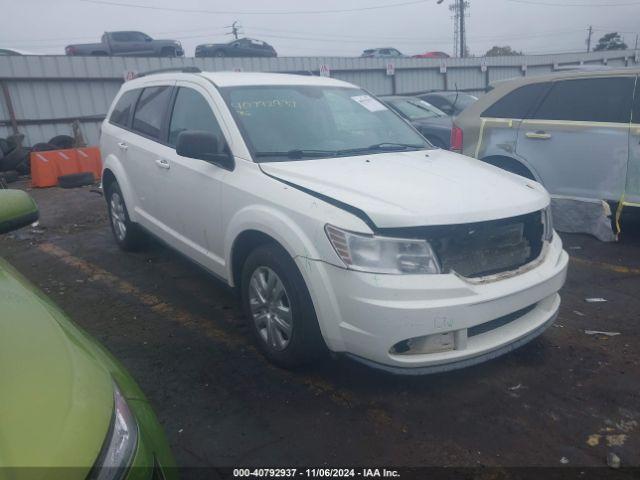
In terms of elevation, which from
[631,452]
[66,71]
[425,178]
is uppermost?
[66,71]

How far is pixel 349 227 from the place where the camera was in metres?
2.75

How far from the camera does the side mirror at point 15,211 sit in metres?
2.56

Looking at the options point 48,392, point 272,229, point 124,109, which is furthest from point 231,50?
point 48,392

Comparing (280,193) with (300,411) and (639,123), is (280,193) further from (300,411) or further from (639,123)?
(639,123)

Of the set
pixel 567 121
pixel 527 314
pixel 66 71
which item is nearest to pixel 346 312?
pixel 527 314

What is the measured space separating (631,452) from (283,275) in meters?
1.96

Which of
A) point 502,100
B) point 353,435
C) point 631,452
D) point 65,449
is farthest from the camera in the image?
point 502,100

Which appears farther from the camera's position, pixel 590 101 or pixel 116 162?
pixel 590 101

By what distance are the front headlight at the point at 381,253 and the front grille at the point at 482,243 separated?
6 cm

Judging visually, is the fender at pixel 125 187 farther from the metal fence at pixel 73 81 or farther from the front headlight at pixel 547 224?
the metal fence at pixel 73 81

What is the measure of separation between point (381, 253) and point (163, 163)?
7.88 ft

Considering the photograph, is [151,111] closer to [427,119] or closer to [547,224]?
[547,224]

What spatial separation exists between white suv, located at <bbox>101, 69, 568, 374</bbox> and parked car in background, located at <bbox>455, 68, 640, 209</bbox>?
212 cm

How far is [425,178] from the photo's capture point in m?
3.25
